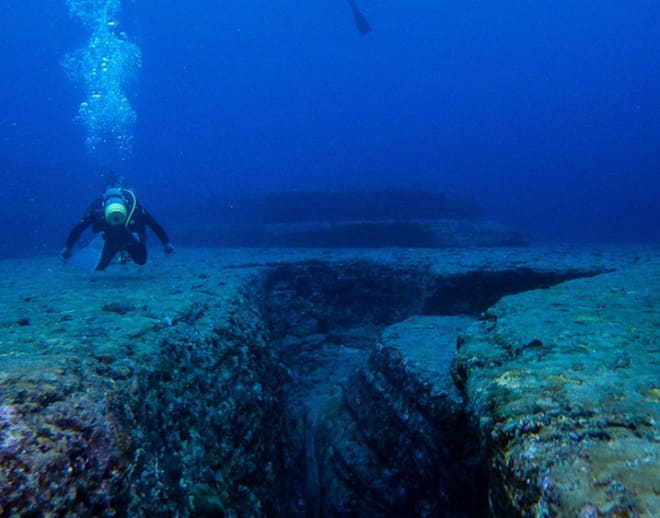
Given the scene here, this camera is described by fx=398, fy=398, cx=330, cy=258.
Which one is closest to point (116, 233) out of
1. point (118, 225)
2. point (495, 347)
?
point (118, 225)

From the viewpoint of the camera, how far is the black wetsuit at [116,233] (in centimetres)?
541

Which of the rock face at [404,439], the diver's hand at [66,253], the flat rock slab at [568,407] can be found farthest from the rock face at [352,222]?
the flat rock slab at [568,407]

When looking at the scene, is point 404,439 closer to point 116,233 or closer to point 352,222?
point 116,233

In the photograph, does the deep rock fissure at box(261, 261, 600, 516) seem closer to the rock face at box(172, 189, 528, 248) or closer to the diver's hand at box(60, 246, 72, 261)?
the diver's hand at box(60, 246, 72, 261)

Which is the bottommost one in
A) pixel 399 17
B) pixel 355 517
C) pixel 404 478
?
pixel 355 517

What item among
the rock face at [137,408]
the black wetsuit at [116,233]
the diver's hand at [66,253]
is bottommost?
the rock face at [137,408]

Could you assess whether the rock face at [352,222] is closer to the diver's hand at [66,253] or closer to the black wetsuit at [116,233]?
the black wetsuit at [116,233]

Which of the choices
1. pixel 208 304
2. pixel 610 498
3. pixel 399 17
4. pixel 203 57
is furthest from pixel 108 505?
pixel 203 57

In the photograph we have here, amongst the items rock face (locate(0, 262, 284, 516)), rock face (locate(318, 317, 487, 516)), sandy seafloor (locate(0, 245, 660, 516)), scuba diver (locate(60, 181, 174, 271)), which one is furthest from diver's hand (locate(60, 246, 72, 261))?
rock face (locate(318, 317, 487, 516))

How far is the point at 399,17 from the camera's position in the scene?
93.1 meters

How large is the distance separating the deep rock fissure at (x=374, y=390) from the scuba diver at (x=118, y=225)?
200 cm

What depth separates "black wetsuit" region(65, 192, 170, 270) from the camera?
5410 mm

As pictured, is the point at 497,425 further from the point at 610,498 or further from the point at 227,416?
the point at 227,416

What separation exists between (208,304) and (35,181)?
32.0 m
